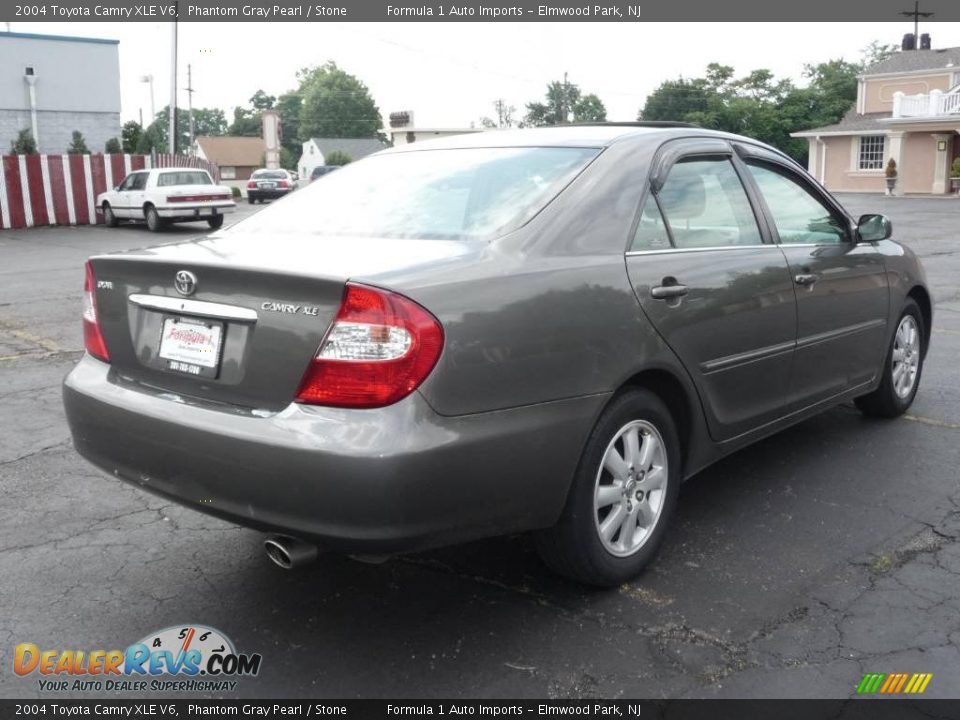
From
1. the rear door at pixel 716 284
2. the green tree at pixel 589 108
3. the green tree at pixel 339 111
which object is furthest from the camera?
the green tree at pixel 339 111

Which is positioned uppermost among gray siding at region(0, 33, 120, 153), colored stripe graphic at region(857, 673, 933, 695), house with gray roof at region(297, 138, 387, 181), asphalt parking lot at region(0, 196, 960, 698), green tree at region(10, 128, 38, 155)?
house with gray roof at region(297, 138, 387, 181)

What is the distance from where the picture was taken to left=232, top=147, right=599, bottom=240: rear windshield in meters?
3.45

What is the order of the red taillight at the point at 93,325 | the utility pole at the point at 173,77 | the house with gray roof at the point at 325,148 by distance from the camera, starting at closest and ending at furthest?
the red taillight at the point at 93,325 → the utility pole at the point at 173,77 → the house with gray roof at the point at 325,148

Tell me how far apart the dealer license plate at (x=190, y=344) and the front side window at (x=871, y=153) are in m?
47.2

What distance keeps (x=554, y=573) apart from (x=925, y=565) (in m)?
1.41

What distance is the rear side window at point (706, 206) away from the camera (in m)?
3.84

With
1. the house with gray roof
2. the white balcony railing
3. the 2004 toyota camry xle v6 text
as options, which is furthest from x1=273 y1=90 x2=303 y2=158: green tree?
the 2004 toyota camry xle v6 text

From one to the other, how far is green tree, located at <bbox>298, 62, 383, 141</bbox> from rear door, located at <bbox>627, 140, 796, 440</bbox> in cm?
11742

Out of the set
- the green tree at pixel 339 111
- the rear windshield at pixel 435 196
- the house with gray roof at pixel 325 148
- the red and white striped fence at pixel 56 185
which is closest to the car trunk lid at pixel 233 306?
the rear windshield at pixel 435 196

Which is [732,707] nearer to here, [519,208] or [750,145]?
[519,208]

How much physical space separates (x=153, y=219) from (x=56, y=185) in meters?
4.25

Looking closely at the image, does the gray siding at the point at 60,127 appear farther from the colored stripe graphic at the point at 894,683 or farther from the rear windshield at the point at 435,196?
the colored stripe graphic at the point at 894,683

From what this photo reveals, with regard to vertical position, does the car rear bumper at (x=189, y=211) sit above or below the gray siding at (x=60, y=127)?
below

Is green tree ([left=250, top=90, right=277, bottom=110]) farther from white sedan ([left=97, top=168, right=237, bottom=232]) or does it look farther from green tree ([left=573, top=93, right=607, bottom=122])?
white sedan ([left=97, top=168, right=237, bottom=232])
